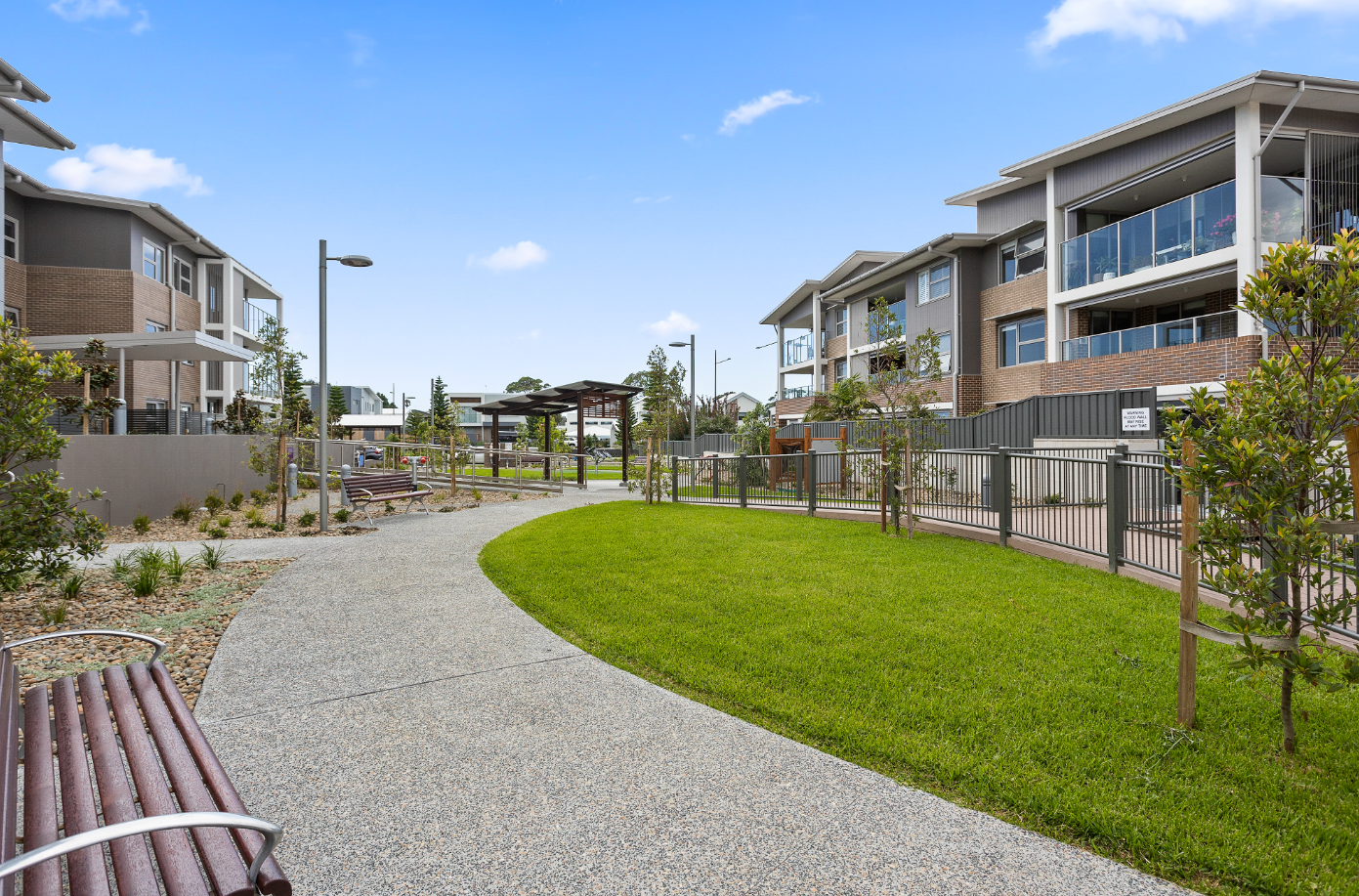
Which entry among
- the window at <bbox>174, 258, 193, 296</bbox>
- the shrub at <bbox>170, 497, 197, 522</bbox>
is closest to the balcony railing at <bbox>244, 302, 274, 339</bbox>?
the window at <bbox>174, 258, 193, 296</bbox>

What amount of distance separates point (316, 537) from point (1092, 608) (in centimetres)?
1137

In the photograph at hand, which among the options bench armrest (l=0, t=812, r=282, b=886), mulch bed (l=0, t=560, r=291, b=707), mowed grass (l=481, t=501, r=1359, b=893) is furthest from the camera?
mulch bed (l=0, t=560, r=291, b=707)

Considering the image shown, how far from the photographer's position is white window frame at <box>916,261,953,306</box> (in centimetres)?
2702

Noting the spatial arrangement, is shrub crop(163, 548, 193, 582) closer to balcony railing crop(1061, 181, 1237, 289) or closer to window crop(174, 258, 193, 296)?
balcony railing crop(1061, 181, 1237, 289)

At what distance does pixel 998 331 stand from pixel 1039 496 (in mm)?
18110

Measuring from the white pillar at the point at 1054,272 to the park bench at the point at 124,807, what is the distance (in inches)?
915

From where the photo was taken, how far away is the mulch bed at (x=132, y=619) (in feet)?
17.2

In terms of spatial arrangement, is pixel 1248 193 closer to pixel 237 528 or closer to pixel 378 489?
Answer: pixel 378 489

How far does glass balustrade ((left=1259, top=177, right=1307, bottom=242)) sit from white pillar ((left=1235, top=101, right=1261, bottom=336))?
45cm

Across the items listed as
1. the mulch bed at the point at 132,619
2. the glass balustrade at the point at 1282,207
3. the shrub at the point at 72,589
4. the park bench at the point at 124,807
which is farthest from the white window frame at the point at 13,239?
the glass balustrade at the point at 1282,207

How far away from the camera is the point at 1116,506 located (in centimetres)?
789

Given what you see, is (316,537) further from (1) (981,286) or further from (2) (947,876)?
(1) (981,286)

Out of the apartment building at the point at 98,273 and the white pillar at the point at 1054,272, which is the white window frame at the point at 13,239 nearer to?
the apartment building at the point at 98,273

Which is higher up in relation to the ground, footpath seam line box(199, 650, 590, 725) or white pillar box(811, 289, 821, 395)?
white pillar box(811, 289, 821, 395)
